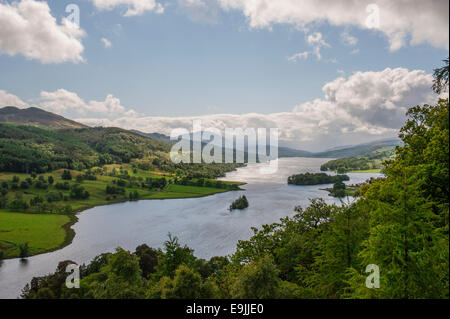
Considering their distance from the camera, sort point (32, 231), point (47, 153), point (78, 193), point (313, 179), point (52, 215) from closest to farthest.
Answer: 1. point (32, 231)
2. point (52, 215)
3. point (78, 193)
4. point (313, 179)
5. point (47, 153)

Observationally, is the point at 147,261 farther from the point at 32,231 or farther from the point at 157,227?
the point at 32,231

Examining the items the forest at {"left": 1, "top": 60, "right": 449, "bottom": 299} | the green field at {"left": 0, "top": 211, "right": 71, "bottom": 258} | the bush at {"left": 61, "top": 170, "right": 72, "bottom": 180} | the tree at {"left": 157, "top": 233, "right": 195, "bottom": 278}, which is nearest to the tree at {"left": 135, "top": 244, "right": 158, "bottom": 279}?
the forest at {"left": 1, "top": 60, "right": 449, "bottom": 299}

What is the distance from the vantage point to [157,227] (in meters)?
60.1

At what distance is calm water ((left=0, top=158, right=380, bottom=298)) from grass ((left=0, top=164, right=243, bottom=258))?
126 inches

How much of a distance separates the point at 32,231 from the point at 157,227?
26866 millimetres

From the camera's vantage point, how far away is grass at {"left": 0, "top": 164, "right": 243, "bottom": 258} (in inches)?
2062

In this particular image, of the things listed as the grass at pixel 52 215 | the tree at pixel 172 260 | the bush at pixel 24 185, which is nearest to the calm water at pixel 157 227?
the grass at pixel 52 215

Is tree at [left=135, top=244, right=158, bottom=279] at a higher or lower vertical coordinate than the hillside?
lower

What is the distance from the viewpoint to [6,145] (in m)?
131

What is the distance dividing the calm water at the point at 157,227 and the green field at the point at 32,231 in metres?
3.21

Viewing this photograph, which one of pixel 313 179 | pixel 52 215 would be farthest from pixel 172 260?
pixel 313 179

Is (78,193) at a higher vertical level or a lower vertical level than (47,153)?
lower

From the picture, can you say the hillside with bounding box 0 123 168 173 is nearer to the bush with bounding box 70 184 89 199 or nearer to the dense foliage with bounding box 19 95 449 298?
the bush with bounding box 70 184 89 199
